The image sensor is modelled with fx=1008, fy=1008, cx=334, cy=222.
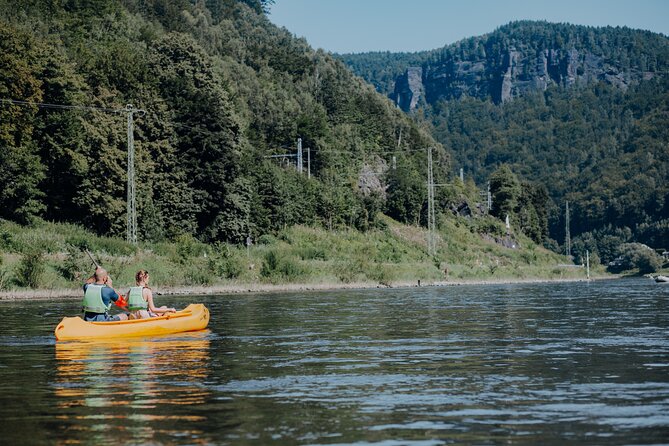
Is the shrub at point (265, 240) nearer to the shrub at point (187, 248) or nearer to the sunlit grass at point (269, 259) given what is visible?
the sunlit grass at point (269, 259)

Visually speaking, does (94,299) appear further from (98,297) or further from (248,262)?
(248,262)

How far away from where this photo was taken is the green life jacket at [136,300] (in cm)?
3150

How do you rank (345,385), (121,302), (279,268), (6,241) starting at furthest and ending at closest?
1. (279,268)
2. (6,241)
3. (121,302)
4. (345,385)

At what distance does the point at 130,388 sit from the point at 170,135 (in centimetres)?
6957

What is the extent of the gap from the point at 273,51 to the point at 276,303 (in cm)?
10702

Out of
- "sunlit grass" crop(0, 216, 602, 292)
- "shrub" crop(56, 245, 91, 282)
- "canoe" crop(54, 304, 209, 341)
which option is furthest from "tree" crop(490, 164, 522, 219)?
"canoe" crop(54, 304, 209, 341)

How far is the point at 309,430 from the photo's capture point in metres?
14.5

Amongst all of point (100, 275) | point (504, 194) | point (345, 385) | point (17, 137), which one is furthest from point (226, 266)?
point (504, 194)

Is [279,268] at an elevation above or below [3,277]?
below

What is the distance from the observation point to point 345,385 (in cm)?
1938

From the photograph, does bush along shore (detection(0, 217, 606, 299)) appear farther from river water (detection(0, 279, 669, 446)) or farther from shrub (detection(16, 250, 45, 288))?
river water (detection(0, 279, 669, 446))

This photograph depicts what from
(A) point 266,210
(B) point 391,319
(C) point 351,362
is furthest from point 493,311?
(A) point 266,210

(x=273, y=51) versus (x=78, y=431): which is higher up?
(x=273, y=51)

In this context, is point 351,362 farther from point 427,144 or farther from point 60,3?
point 427,144
